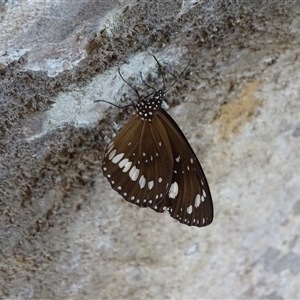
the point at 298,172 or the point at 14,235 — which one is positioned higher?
the point at 14,235

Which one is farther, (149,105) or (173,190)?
(173,190)

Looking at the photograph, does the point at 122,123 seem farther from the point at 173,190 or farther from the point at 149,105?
the point at 173,190

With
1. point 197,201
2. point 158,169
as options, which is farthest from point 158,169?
point 197,201

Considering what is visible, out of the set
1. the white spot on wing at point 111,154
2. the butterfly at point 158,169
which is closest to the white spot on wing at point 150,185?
the butterfly at point 158,169

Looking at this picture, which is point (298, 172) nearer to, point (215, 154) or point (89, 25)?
point (215, 154)

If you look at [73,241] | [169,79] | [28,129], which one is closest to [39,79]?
[28,129]

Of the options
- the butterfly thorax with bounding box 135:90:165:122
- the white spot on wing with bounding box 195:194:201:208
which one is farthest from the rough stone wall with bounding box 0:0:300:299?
the white spot on wing with bounding box 195:194:201:208

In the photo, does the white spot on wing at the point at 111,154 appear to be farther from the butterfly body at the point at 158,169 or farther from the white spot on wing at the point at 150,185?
the white spot on wing at the point at 150,185
